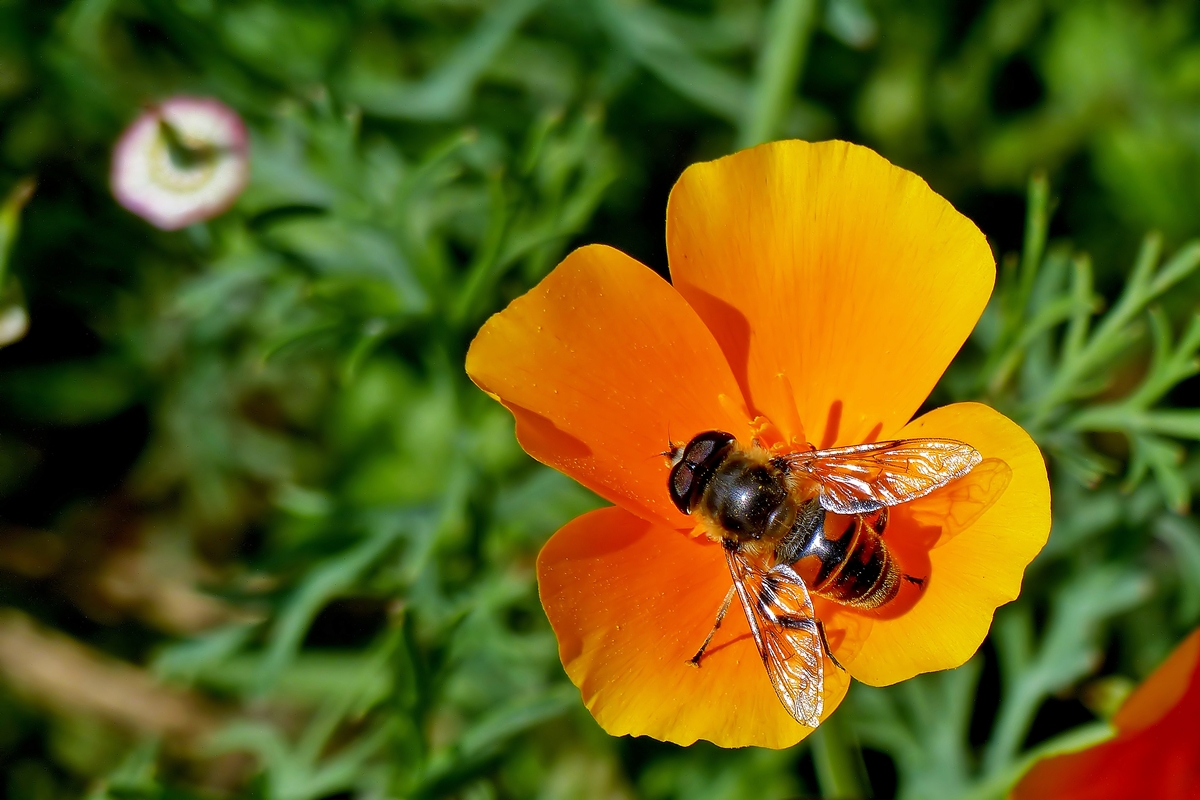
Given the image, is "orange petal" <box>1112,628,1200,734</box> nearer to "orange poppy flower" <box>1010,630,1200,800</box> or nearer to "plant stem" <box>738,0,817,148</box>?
"orange poppy flower" <box>1010,630,1200,800</box>

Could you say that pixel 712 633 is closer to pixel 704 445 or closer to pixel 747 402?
pixel 704 445

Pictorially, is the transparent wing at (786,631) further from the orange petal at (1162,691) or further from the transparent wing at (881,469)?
the orange petal at (1162,691)

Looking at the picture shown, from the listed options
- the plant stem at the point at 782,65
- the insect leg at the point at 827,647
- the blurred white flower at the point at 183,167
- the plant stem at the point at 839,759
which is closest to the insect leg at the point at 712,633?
the insect leg at the point at 827,647

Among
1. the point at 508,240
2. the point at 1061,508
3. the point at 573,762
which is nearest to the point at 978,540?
the point at 1061,508

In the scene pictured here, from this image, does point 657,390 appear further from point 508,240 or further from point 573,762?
point 573,762

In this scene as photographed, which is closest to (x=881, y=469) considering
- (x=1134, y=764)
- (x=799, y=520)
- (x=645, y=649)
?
(x=799, y=520)

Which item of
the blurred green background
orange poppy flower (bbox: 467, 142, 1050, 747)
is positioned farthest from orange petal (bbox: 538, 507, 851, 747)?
the blurred green background

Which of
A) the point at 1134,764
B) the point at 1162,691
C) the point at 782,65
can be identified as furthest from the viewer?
the point at 782,65
